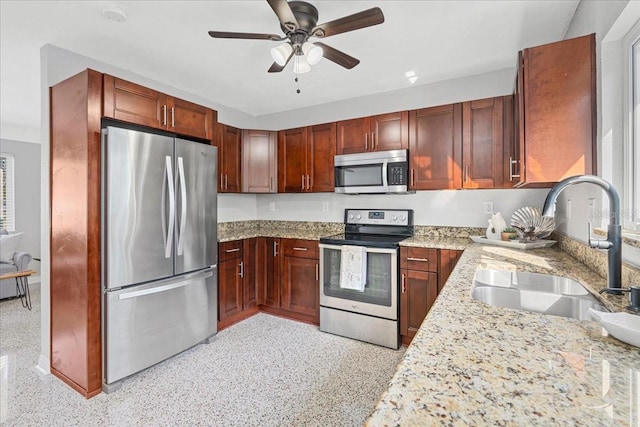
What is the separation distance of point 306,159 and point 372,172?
84 centimetres

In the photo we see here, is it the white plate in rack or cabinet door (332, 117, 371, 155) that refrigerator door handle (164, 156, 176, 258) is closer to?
cabinet door (332, 117, 371, 155)

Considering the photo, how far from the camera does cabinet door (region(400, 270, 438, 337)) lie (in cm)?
258

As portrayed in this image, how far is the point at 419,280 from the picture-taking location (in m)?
2.62

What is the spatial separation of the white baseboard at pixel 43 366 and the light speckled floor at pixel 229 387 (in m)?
0.04

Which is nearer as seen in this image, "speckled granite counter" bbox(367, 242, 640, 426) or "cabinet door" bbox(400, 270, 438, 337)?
"speckled granite counter" bbox(367, 242, 640, 426)

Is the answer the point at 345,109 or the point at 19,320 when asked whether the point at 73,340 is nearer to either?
the point at 19,320

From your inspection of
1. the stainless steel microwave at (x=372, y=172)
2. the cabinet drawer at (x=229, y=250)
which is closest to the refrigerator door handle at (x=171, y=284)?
the cabinet drawer at (x=229, y=250)

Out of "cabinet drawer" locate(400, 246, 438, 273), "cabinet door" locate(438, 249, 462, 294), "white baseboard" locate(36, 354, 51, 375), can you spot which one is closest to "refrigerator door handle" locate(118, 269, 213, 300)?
"white baseboard" locate(36, 354, 51, 375)

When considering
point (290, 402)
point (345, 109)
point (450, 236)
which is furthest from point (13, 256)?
point (450, 236)

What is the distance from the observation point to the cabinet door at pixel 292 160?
3490mm

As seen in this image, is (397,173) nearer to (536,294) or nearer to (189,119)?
(536,294)

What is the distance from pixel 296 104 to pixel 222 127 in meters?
0.95

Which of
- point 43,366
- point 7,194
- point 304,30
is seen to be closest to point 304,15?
point 304,30

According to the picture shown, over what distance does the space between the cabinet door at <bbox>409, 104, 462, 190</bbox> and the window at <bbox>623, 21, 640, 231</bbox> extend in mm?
1328
